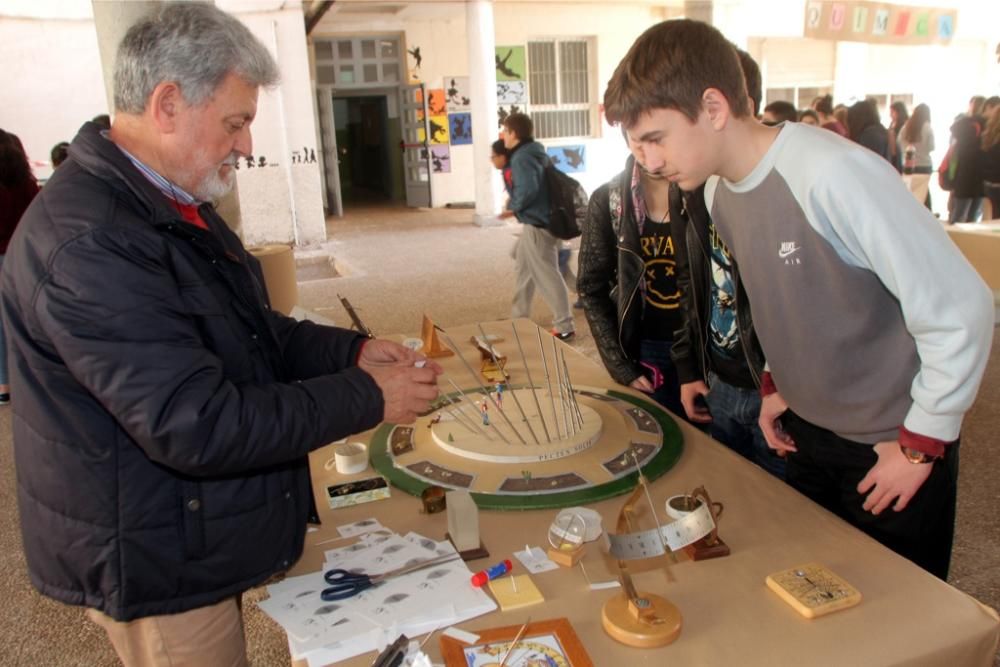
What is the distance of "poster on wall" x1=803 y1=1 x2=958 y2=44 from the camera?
8.47 m

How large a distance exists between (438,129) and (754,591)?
1172 cm

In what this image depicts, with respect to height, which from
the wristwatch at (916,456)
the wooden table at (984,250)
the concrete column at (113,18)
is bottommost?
the wooden table at (984,250)

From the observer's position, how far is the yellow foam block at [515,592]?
113 centimetres

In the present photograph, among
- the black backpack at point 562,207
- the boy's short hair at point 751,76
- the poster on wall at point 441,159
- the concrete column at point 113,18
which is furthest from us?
the poster on wall at point 441,159

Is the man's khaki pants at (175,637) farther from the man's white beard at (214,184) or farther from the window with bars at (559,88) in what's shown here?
the window with bars at (559,88)

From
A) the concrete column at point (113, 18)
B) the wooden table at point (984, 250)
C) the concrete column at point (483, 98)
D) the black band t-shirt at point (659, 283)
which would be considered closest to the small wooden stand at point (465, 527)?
the black band t-shirt at point (659, 283)

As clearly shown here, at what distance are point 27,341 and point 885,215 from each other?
123 cm

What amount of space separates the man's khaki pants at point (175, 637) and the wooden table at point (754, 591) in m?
0.15

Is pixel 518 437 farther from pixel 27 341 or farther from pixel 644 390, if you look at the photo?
pixel 27 341

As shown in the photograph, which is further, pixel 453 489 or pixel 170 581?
pixel 453 489

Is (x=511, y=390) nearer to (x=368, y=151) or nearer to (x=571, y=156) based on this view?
(x=571, y=156)

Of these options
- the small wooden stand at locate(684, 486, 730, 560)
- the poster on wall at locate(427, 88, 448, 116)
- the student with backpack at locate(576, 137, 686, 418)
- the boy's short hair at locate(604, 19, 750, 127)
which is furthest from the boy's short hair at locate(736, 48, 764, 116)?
the poster on wall at locate(427, 88, 448, 116)

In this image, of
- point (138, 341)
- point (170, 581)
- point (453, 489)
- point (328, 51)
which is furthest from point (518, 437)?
point (328, 51)

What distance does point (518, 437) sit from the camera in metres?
1.70
